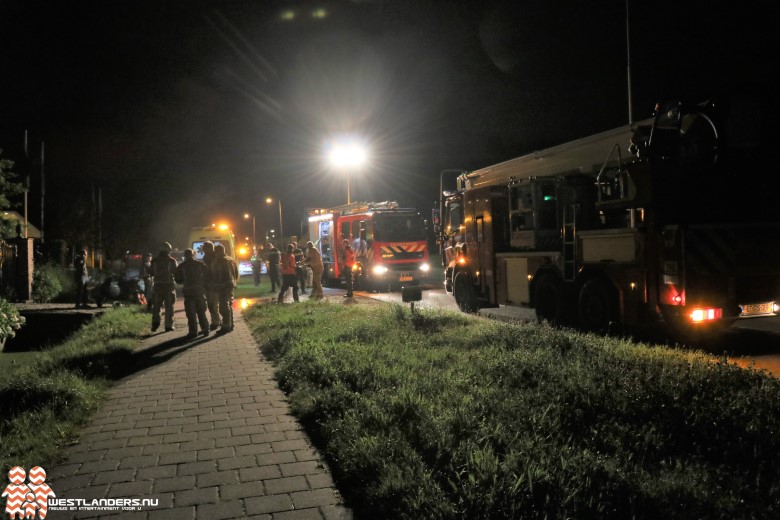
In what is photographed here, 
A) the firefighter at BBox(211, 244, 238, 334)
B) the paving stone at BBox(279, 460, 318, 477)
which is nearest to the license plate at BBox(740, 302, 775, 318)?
the paving stone at BBox(279, 460, 318, 477)

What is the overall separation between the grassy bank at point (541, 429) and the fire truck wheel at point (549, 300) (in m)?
3.46

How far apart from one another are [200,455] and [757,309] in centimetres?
824

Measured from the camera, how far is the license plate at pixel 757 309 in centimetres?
920

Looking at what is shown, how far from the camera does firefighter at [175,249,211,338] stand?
1195 centimetres

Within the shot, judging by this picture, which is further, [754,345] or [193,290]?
[193,290]

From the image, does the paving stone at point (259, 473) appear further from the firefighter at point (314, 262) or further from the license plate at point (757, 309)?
the firefighter at point (314, 262)

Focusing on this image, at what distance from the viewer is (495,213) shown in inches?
564

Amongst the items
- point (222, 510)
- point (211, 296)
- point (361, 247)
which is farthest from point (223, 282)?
point (361, 247)

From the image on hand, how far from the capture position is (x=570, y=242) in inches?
453

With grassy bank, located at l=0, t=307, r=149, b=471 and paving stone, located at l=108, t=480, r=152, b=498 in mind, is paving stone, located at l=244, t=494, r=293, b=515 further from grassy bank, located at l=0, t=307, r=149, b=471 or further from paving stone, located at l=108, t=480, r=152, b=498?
grassy bank, located at l=0, t=307, r=149, b=471

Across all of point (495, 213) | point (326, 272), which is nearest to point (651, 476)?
point (495, 213)

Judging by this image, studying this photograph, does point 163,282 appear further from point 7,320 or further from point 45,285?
point 45,285

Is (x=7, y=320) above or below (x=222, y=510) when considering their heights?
above

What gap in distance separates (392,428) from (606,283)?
6.95 metres
